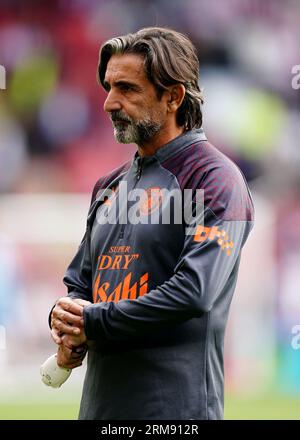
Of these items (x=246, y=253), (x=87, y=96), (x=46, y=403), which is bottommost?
(x=46, y=403)

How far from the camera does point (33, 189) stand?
7.19 m

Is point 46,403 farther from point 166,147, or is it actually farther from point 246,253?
point 166,147

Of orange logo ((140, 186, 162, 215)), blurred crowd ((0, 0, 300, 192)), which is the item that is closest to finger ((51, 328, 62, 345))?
orange logo ((140, 186, 162, 215))

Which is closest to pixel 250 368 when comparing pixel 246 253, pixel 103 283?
pixel 246 253

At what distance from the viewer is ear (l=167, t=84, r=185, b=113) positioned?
2426 millimetres

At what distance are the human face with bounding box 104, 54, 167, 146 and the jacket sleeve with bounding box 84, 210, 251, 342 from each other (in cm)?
36

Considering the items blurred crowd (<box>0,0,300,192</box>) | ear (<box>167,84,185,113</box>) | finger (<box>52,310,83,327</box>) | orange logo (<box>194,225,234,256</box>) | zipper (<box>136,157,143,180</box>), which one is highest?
blurred crowd (<box>0,0,300,192</box>)

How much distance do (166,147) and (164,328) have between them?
511 mm

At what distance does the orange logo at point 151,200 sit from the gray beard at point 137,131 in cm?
15

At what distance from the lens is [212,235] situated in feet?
7.12

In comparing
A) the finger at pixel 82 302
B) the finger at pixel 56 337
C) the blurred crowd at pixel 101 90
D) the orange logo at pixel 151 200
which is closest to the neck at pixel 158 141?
the orange logo at pixel 151 200

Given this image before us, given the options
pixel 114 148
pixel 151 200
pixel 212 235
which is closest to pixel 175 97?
pixel 151 200

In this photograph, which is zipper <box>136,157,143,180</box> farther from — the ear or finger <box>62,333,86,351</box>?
finger <box>62,333,86,351</box>

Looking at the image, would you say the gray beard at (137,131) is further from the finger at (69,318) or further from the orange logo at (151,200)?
the finger at (69,318)
